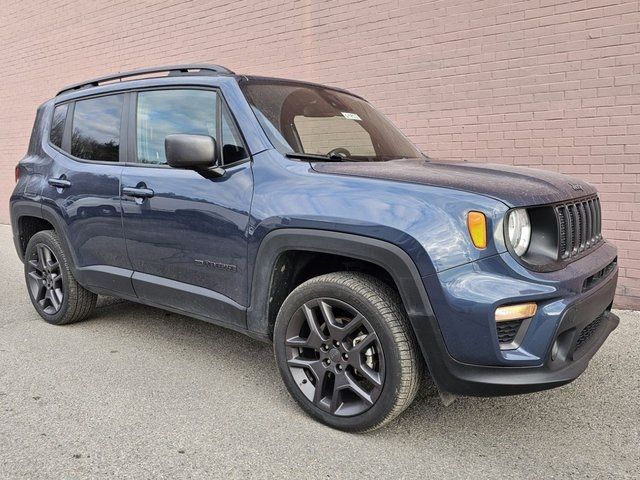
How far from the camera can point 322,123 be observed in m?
3.57

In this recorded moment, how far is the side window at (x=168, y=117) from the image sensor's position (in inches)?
129

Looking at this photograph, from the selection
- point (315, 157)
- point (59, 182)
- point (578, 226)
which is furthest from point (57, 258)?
point (578, 226)

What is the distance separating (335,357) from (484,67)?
3.77 metres

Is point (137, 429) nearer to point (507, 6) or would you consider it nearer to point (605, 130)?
point (605, 130)

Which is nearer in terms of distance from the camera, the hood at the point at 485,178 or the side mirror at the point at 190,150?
the hood at the point at 485,178

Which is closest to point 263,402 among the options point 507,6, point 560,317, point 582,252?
point 560,317

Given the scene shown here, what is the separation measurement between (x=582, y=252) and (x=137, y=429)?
244 centimetres

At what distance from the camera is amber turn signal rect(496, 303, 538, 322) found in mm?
2197

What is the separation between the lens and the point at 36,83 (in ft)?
35.4

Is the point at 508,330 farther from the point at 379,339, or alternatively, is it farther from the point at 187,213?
the point at 187,213

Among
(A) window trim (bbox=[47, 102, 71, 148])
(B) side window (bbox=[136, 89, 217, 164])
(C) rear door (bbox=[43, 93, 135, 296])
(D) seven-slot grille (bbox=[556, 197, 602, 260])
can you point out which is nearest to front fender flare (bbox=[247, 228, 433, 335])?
(D) seven-slot grille (bbox=[556, 197, 602, 260])

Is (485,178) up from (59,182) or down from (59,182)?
down

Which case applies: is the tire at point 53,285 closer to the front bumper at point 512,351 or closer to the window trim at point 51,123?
the window trim at point 51,123

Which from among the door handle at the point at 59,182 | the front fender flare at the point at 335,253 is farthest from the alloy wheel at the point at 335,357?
the door handle at the point at 59,182
